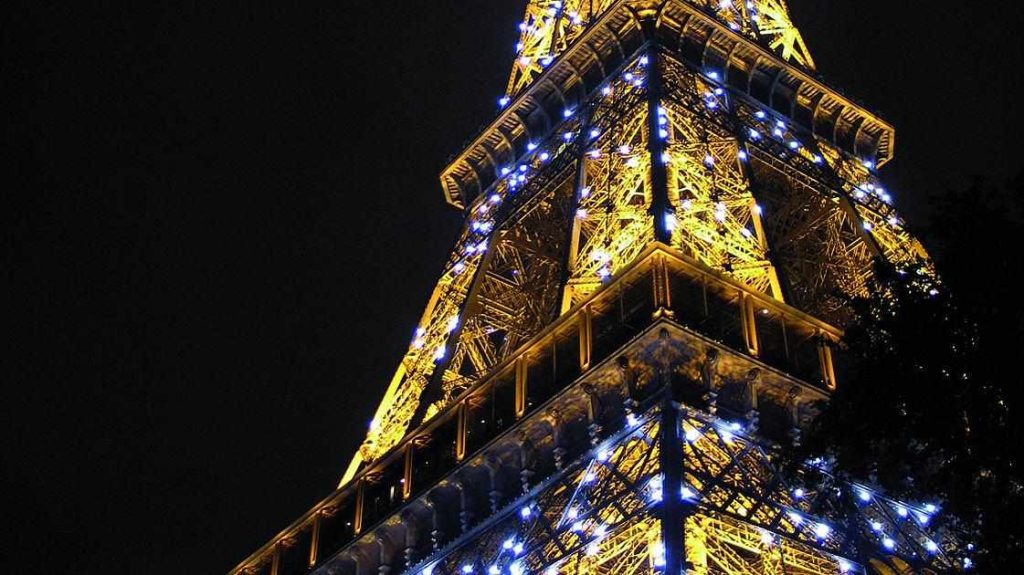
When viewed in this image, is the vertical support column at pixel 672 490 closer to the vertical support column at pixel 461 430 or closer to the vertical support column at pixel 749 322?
the vertical support column at pixel 749 322

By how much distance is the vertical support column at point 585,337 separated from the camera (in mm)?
19562

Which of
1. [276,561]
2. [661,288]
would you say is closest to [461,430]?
[661,288]

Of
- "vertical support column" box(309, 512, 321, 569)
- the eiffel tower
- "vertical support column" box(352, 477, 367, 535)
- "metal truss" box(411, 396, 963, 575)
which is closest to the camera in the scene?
"metal truss" box(411, 396, 963, 575)

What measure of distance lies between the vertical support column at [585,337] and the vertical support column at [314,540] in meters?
6.94

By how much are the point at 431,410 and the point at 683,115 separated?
8.80m

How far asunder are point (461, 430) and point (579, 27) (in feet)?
59.5

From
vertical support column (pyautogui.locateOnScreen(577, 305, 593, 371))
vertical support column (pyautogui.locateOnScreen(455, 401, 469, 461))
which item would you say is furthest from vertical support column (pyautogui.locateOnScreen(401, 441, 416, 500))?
vertical support column (pyautogui.locateOnScreen(577, 305, 593, 371))

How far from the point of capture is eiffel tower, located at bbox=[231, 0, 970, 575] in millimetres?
17500

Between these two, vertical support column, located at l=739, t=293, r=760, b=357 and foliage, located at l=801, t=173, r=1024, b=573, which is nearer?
foliage, located at l=801, t=173, r=1024, b=573

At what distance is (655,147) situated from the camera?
1043 inches

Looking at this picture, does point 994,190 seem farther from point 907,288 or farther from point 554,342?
point 554,342

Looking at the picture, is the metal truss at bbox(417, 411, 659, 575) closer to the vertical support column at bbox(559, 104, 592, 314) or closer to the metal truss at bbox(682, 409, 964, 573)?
the metal truss at bbox(682, 409, 964, 573)

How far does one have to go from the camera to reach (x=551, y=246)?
30969 millimetres

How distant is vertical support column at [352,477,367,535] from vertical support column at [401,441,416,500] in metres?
0.95
